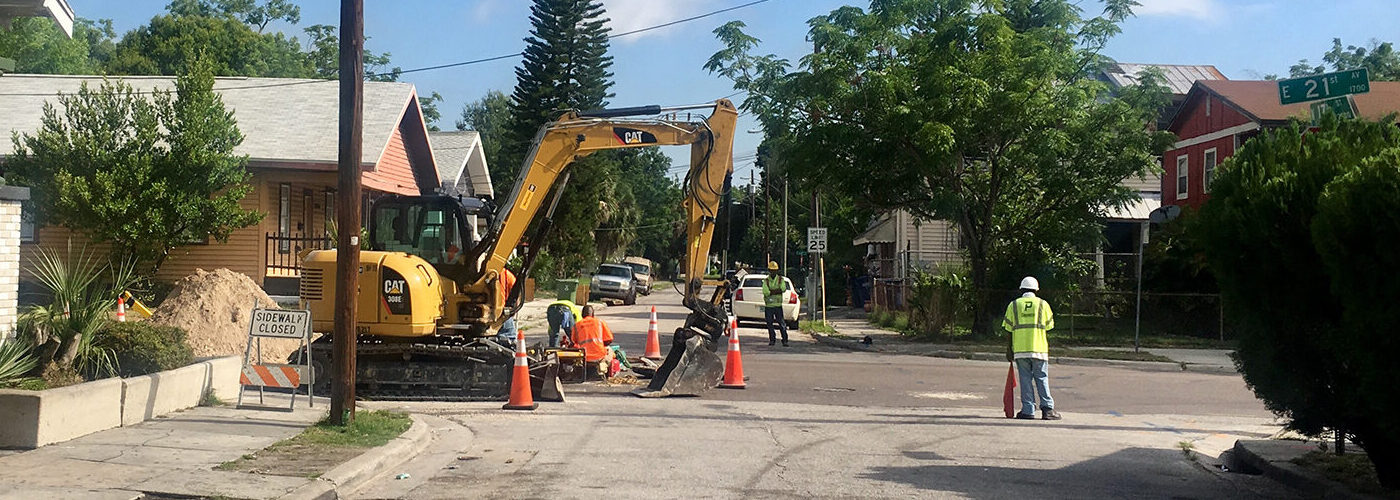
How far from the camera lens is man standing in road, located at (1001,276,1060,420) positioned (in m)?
14.4

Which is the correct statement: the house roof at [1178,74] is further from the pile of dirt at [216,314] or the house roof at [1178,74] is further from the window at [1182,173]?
the pile of dirt at [216,314]

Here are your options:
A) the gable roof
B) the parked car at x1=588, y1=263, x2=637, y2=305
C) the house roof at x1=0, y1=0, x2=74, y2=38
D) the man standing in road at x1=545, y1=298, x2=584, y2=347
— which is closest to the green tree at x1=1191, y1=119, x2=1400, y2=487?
the man standing in road at x1=545, y1=298, x2=584, y2=347

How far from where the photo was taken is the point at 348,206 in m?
12.2

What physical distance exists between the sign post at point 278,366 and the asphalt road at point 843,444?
1.42m

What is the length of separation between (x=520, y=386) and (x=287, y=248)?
677 inches

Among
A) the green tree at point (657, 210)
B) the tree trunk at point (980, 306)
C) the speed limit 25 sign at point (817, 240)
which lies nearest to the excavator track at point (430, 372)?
the tree trunk at point (980, 306)

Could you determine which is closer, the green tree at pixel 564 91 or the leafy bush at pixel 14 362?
the leafy bush at pixel 14 362

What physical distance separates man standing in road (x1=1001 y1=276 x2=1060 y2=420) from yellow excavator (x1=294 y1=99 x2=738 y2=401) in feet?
12.9

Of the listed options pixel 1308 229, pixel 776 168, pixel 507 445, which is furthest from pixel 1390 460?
pixel 776 168

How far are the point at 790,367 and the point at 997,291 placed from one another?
28.8 ft

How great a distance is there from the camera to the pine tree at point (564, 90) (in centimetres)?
4991

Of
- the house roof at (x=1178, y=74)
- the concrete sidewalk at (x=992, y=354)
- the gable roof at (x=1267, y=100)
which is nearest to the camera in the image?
the concrete sidewalk at (x=992, y=354)

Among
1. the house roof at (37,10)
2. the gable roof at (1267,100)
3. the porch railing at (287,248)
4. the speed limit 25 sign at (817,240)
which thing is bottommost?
the porch railing at (287,248)

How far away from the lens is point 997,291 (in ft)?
92.3
